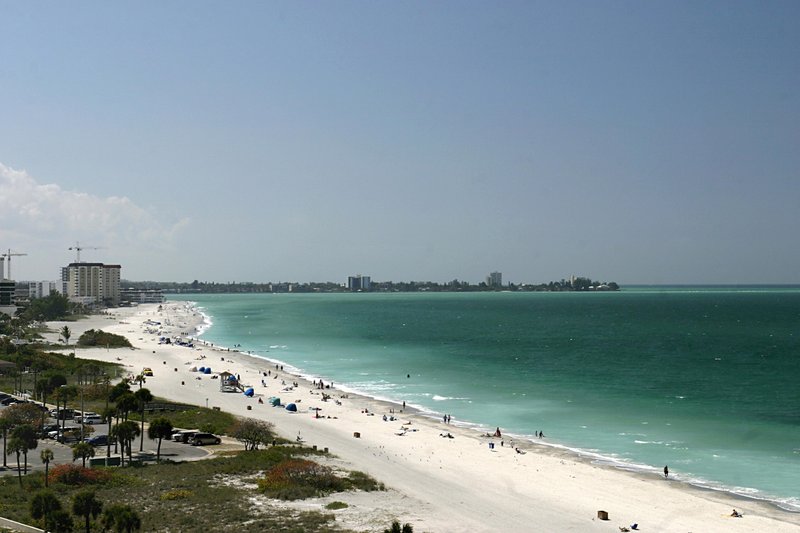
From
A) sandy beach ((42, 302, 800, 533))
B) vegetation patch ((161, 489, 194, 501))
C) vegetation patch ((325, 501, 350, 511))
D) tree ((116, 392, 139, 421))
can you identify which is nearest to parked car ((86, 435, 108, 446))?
tree ((116, 392, 139, 421))

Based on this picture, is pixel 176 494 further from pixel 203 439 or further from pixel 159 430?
pixel 203 439

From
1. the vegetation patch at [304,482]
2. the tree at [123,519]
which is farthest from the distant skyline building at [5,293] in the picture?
the tree at [123,519]

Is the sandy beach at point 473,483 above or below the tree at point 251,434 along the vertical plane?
below

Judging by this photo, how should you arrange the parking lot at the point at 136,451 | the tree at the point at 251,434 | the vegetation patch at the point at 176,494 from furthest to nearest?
1. the tree at the point at 251,434
2. the parking lot at the point at 136,451
3. the vegetation patch at the point at 176,494

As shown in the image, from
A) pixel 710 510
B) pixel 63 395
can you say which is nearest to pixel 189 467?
pixel 63 395

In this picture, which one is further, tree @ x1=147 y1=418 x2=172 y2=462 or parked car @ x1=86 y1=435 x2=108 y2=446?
parked car @ x1=86 y1=435 x2=108 y2=446

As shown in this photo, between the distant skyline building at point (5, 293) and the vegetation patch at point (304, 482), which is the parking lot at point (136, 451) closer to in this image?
the vegetation patch at point (304, 482)

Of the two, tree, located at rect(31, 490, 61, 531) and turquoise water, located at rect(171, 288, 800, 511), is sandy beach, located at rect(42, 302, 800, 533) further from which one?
tree, located at rect(31, 490, 61, 531)

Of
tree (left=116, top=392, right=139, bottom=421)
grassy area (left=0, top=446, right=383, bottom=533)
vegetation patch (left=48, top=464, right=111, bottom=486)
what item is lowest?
grassy area (left=0, top=446, right=383, bottom=533)
